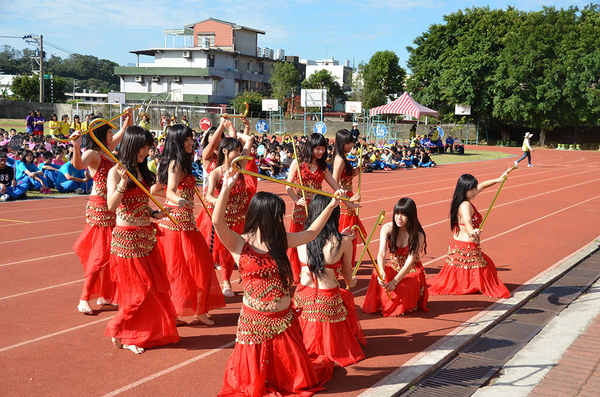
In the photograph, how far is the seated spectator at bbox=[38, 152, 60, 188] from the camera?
15125mm

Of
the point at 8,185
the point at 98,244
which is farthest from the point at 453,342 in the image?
the point at 8,185

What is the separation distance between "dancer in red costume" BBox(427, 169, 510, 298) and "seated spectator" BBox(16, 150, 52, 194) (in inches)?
461

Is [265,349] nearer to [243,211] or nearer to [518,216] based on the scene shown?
[243,211]

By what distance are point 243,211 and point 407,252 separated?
6.70ft

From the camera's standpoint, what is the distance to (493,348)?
5.29 meters

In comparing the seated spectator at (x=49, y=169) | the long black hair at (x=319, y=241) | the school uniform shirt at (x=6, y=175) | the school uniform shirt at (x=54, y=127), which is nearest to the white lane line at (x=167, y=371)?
the long black hair at (x=319, y=241)

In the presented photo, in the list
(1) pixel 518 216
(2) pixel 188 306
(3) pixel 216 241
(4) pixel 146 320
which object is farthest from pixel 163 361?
→ (1) pixel 518 216

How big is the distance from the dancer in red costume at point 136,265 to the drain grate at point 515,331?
11.1 ft

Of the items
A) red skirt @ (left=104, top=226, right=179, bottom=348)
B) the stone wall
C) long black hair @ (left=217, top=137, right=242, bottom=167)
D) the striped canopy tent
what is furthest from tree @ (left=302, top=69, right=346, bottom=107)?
red skirt @ (left=104, top=226, right=179, bottom=348)

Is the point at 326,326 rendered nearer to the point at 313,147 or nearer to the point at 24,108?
the point at 313,147

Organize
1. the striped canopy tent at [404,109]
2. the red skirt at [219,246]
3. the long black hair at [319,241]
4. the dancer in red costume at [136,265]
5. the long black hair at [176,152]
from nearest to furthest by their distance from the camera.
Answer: the long black hair at [319,241], the dancer in red costume at [136,265], the long black hair at [176,152], the red skirt at [219,246], the striped canopy tent at [404,109]

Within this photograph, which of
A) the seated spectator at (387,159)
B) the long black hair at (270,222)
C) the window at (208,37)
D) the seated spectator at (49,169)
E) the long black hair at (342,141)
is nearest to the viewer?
the long black hair at (270,222)

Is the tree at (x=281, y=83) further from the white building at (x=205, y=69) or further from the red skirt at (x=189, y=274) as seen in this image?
the red skirt at (x=189, y=274)

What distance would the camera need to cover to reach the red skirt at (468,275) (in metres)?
6.88
